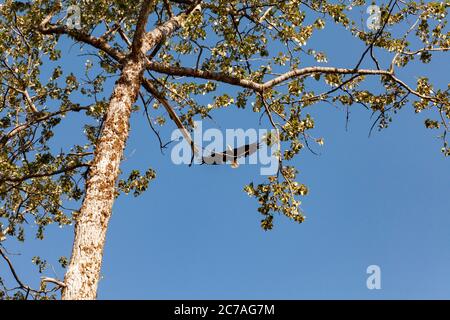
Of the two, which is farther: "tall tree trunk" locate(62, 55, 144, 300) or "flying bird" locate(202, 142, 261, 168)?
"flying bird" locate(202, 142, 261, 168)

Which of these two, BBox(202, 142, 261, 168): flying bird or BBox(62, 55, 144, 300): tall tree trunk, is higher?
BBox(202, 142, 261, 168): flying bird

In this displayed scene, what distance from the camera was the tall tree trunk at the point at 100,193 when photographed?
25.6ft

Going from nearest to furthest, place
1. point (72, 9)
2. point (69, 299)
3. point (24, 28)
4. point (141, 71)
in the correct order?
point (69, 299) → point (141, 71) → point (72, 9) → point (24, 28)

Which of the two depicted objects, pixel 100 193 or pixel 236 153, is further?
pixel 236 153

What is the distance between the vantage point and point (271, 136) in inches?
491

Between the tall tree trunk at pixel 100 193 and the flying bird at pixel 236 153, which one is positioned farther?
the flying bird at pixel 236 153

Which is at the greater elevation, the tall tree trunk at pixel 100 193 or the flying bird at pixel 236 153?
the flying bird at pixel 236 153

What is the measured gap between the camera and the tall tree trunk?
780 cm

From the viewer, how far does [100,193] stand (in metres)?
8.80

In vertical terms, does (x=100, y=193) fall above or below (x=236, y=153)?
below
